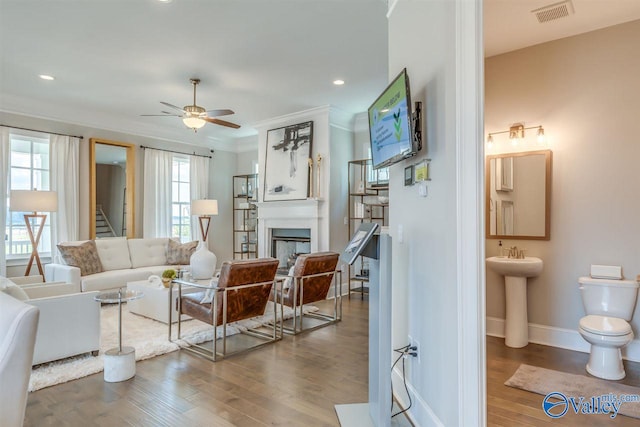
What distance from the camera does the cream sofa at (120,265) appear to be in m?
4.97

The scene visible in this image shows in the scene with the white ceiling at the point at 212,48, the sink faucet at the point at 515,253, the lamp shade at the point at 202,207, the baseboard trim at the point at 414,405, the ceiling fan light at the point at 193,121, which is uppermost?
the white ceiling at the point at 212,48

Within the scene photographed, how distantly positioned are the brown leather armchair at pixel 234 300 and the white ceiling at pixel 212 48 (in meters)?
2.21

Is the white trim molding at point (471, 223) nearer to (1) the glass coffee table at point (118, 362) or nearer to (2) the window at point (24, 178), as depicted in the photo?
(1) the glass coffee table at point (118, 362)

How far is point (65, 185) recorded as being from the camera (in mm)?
5777

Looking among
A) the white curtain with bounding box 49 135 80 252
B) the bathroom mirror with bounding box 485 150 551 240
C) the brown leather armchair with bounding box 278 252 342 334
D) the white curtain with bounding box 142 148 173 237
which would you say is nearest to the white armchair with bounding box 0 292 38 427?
the brown leather armchair with bounding box 278 252 342 334

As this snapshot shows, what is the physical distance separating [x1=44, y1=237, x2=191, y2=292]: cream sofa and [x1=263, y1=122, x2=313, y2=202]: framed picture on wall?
184 cm

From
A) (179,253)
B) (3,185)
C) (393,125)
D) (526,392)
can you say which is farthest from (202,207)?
(526,392)

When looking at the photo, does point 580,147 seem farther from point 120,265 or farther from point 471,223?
point 120,265

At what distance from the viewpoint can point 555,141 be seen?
11.6 ft

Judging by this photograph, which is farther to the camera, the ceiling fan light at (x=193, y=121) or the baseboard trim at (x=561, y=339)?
the ceiling fan light at (x=193, y=121)

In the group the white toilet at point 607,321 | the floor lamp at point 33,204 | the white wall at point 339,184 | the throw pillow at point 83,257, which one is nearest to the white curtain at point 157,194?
the throw pillow at point 83,257

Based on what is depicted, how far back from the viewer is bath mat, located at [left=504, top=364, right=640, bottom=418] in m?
2.52

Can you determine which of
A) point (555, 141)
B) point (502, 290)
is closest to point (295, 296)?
point (502, 290)

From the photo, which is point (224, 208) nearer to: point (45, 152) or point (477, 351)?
point (45, 152)
